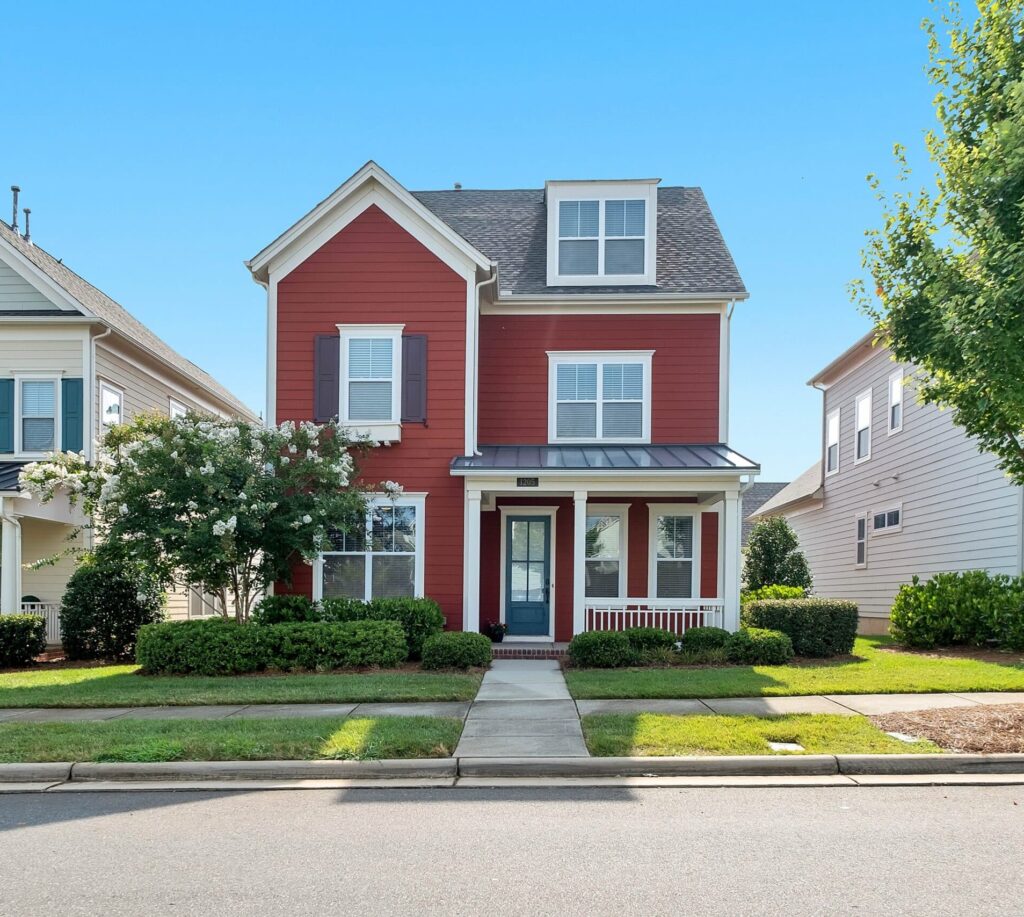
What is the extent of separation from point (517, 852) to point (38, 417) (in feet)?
54.5

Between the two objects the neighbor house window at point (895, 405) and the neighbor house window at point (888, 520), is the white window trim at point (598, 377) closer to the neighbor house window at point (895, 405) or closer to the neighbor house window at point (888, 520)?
the neighbor house window at point (895, 405)

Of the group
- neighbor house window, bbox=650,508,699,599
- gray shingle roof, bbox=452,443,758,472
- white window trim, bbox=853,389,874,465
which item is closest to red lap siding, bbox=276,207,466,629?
gray shingle roof, bbox=452,443,758,472

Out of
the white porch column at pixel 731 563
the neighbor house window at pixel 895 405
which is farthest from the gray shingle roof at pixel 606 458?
the neighbor house window at pixel 895 405

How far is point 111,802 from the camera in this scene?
7.27 meters

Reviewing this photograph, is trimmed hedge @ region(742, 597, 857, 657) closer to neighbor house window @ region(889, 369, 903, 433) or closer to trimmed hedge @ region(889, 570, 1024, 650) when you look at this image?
trimmed hedge @ region(889, 570, 1024, 650)

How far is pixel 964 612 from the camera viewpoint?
16688 millimetres

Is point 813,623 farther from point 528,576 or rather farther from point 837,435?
point 837,435

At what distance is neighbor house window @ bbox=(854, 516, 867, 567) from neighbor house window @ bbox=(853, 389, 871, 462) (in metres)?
1.63

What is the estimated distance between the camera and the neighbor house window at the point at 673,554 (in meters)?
17.8

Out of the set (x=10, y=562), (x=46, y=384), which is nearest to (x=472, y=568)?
(x=10, y=562)

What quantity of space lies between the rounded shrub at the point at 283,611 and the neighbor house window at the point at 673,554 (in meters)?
6.36

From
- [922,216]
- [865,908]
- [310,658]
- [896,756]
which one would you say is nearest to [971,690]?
[896,756]

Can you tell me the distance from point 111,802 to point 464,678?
19.9 ft

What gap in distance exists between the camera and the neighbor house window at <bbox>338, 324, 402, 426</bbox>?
54.5ft
